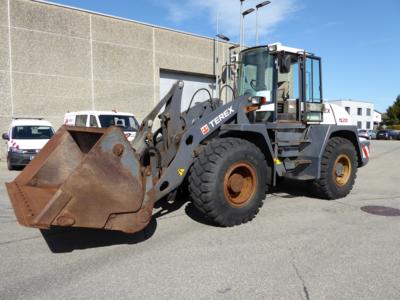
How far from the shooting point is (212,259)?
14.0 feet

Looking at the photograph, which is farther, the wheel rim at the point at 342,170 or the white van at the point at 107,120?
the white van at the point at 107,120

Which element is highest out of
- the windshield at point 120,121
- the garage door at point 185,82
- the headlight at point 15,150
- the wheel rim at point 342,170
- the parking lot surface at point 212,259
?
the garage door at point 185,82

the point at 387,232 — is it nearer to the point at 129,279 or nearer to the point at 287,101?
the point at 287,101

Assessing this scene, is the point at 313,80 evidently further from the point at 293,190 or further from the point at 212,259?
the point at 212,259

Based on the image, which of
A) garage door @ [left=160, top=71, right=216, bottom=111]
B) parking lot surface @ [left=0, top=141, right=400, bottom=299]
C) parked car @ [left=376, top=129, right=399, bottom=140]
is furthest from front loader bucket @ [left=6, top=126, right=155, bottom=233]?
parked car @ [left=376, top=129, right=399, bottom=140]

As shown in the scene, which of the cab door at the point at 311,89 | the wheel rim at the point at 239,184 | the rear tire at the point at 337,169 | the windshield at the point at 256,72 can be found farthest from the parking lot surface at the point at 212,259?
the windshield at the point at 256,72

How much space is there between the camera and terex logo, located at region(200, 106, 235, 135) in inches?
213

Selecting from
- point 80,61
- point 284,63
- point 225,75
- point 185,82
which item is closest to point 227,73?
point 225,75

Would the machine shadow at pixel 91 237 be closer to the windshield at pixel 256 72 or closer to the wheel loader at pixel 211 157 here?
the wheel loader at pixel 211 157

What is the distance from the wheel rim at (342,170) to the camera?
24.5 feet

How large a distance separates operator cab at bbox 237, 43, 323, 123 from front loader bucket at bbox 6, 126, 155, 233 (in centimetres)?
301

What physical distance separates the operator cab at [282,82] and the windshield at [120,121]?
20.6 ft

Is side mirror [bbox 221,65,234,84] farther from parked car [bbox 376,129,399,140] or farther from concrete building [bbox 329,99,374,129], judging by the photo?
concrete building [bbox 329,99,374,129]

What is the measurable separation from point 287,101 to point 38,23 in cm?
1364
